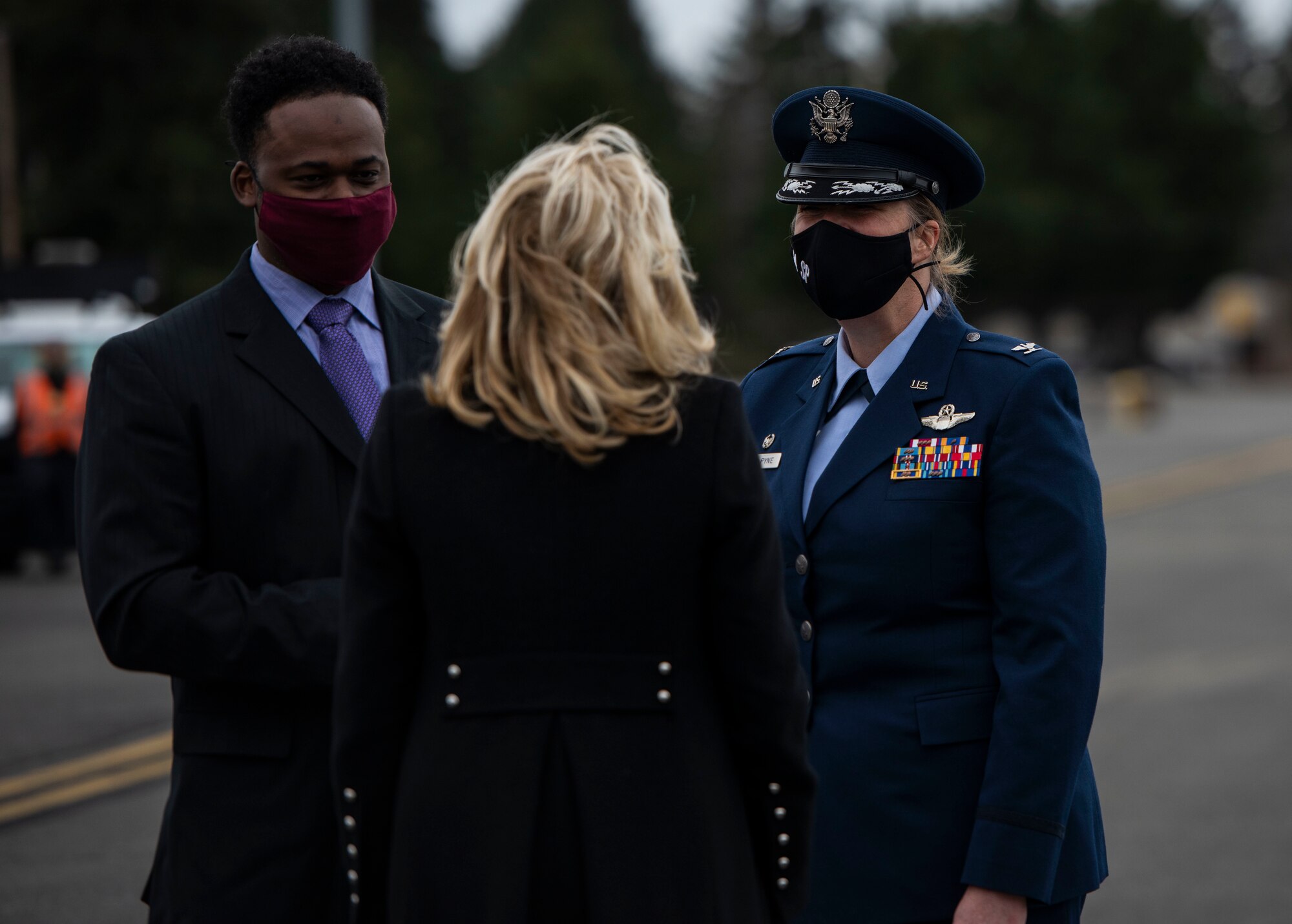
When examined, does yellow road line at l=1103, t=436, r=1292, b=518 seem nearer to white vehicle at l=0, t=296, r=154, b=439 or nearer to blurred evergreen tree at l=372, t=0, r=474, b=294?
white vehicle at l=0, t=296, r=154, b=439

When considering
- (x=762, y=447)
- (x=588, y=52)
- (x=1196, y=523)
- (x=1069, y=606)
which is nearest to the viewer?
(x=1069, y=606)

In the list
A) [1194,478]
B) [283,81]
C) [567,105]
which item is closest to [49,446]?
[283,81]

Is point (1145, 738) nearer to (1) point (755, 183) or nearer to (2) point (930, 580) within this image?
(2) point (930, 580)

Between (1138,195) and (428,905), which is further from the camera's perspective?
(1138,195)

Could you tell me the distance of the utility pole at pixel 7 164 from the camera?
3538cm

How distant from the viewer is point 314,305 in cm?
264

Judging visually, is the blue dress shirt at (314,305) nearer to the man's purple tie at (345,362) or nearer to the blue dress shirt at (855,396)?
the man's purple tie at (345,362)

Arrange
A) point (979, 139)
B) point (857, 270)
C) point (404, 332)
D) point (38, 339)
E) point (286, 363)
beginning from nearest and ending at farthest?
point (286, 363) < point (404, 332) < point (857, 270) < point (38, 339) < point (979, 139)

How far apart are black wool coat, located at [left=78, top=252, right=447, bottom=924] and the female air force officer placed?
864mm

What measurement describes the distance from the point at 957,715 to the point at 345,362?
1157 mm

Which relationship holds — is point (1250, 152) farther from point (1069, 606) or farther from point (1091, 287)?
point (1069, 606)

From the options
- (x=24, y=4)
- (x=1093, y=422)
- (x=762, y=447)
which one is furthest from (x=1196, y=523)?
(x=24, y=4)

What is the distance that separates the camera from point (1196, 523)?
17141 millimetres

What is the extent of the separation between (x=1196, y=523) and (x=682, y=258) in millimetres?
16103
